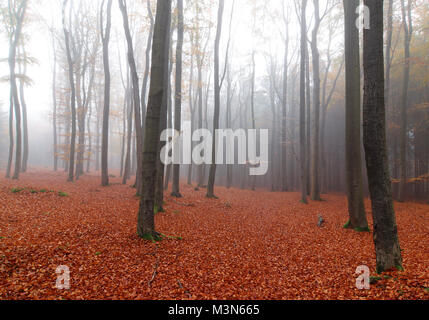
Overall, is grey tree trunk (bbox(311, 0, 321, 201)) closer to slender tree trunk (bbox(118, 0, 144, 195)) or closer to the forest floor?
the forest floor

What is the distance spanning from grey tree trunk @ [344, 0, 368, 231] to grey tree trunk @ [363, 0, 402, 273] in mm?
3450

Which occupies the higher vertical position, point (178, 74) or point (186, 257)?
point (178, 74)

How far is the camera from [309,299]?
2891 millimetres

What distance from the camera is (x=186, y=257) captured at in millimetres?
4129

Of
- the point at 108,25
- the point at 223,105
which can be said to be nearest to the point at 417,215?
the point at 108,25

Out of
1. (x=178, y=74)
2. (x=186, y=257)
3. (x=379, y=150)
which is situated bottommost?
(x=186, y=257)

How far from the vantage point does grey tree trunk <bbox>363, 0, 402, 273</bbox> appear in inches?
123

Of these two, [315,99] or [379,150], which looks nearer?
[379,150]

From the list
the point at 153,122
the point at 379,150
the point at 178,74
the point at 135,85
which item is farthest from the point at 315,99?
the point at 153,122

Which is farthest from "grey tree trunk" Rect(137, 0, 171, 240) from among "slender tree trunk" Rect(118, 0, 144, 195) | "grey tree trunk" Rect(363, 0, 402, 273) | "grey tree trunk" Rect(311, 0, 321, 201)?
"grey tree trunk" Rect(311, 0, 321, 201)

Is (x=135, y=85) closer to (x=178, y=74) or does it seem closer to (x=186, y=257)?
(x=178, y=74)

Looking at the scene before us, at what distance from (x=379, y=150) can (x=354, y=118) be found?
3.68 metres
